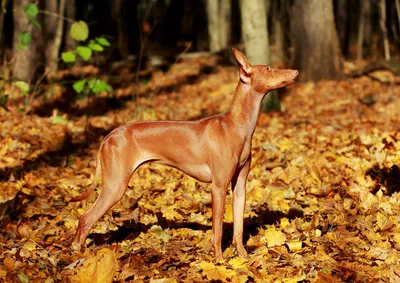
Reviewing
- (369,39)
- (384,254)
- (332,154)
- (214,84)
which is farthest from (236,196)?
(369,39)

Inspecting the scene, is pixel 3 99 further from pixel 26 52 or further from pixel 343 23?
pixel 343 23

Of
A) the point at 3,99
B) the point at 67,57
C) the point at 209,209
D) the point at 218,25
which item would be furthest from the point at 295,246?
the point at 218,25

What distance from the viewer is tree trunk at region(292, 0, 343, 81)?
13.6m

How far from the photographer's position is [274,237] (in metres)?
5.27

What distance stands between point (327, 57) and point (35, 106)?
6.86 metres

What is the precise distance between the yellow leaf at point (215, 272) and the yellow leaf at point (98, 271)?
0.71 m

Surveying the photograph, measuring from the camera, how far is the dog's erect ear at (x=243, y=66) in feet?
15.2

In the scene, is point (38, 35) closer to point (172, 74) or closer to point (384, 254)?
point (172, 74)

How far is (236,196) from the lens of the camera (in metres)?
5.16

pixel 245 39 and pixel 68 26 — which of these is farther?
pixel 68 26

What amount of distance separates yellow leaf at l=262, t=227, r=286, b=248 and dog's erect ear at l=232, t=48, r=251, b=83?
148 centimetres

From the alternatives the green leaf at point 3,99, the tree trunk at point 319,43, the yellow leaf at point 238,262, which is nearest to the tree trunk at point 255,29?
the tree trunk at point 319,43

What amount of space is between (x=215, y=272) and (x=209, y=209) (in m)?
1.79

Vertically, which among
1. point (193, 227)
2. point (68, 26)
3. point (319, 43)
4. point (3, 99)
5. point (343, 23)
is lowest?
point (193, 227)
